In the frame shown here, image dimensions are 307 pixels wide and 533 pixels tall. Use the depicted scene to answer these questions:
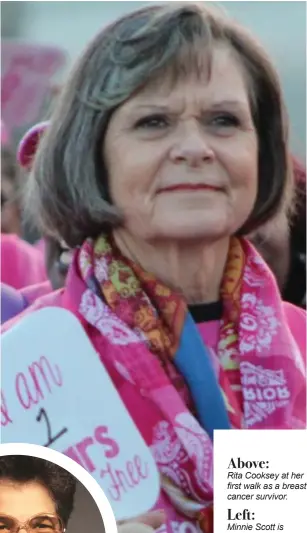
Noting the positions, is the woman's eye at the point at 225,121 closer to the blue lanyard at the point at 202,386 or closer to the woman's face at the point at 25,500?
the blue lanyard at the point at 202,386

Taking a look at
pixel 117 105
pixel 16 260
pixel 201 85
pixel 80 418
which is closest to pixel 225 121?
pixel 201 85

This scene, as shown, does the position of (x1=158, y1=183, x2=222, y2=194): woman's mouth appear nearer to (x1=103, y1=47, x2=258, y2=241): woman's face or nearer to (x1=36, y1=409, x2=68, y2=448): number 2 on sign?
(x1=103, y1=47, x2=258, y2=241): woman's face

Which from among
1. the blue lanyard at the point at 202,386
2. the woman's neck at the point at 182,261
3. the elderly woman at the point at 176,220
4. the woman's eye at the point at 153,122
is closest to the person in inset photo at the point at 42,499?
the elderly woman at the point at 176,220

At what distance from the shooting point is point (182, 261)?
1.82 m

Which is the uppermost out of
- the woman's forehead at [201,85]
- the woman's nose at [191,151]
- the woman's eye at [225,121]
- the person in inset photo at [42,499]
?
the woman's forehead at [201,85]

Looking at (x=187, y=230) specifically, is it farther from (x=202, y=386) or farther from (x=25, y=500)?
(x=25, y=500)

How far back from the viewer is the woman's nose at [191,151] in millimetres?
1756

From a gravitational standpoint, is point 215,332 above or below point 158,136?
below

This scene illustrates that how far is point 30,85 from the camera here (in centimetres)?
183

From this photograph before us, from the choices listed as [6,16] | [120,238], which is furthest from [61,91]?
[120,238]

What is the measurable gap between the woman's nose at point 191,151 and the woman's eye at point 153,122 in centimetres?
4

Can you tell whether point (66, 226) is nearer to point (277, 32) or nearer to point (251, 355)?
point (251, 355)

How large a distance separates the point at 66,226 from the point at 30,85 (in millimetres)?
297

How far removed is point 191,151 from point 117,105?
173 millimetres
